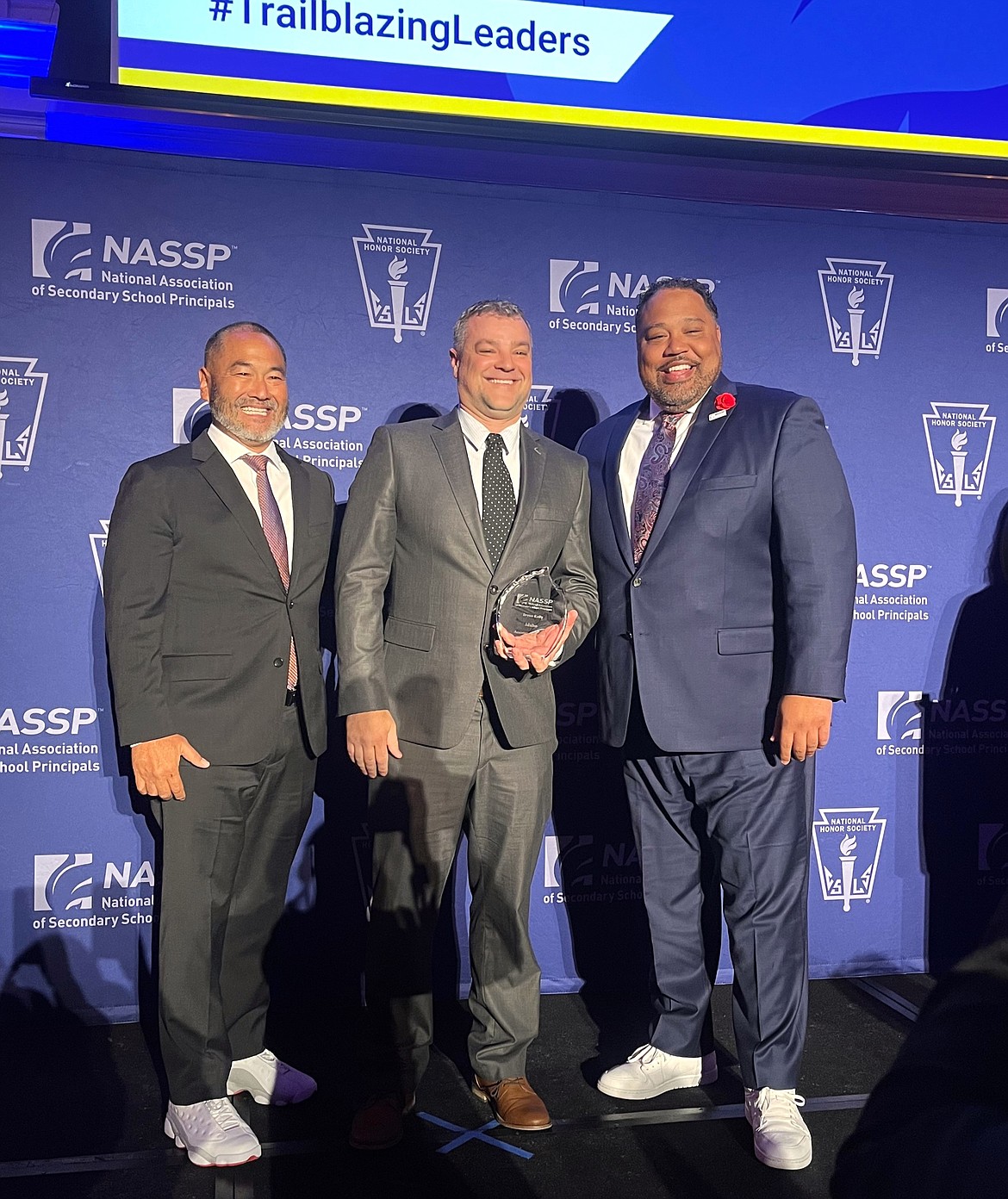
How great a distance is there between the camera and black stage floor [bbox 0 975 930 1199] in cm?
227

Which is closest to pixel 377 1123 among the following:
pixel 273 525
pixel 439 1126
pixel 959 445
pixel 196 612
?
pixel 439 1126

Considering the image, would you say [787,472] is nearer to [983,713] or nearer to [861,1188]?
[983,713]

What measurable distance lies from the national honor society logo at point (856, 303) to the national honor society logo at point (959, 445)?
33 centimetres

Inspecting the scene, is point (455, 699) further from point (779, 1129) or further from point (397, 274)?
point (397, 274)

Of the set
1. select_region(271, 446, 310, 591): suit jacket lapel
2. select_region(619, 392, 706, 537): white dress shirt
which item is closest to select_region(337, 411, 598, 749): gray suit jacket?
select_region(271, 446, 310, 591): suit jacket lapel

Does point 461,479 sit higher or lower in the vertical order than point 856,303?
lower

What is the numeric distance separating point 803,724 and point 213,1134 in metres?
1.66

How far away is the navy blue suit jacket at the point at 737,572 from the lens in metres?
2.52

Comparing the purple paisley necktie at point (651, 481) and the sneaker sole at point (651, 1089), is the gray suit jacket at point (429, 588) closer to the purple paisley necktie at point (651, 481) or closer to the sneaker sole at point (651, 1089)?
the purple paisley necktie at point (651, 481)

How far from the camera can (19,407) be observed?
10.1 feet

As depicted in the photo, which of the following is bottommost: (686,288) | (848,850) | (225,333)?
(848,850)

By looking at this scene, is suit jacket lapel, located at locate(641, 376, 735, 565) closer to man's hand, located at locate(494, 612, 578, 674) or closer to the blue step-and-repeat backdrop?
man's hand, located at locate(494, 612, 578, 674)

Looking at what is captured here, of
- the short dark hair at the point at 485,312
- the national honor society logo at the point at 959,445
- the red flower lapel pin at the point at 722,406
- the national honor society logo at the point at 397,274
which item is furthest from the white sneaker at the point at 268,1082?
the national honor society logo at the point at 959,445

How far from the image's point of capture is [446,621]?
251cm
